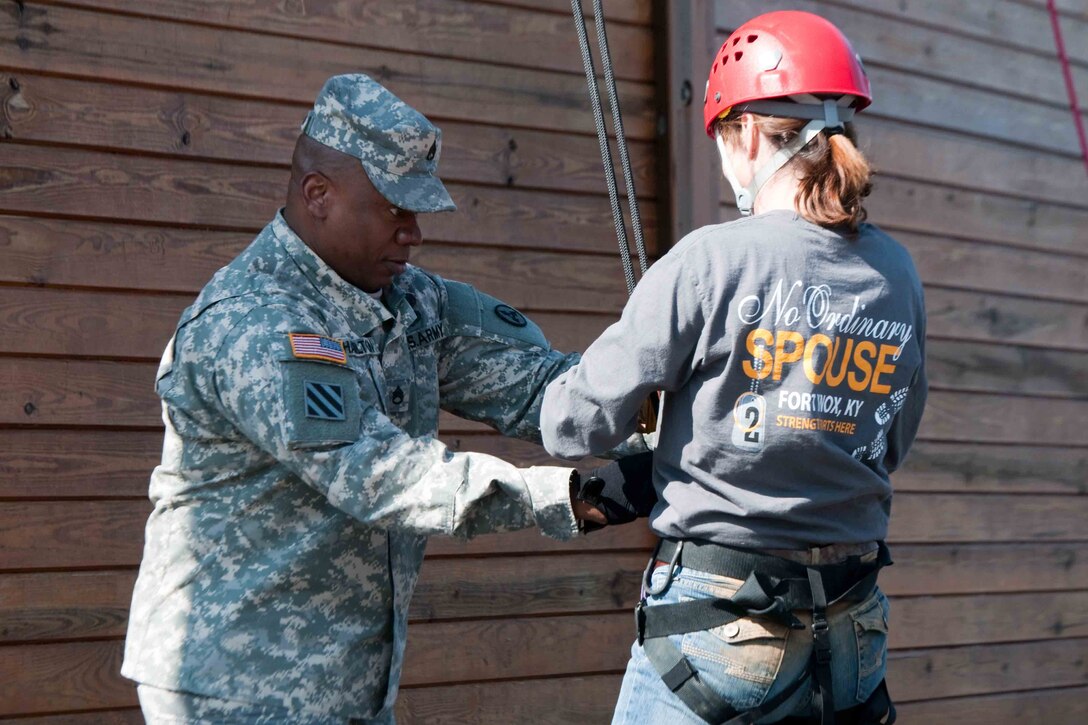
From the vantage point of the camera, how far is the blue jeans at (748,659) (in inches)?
87.2

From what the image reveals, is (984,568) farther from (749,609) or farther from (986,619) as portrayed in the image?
(749,609)

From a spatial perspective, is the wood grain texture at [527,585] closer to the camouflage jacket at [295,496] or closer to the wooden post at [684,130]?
the wooden post at [684,130]

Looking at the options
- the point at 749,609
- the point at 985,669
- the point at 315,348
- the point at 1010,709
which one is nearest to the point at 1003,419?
the point at 985,669

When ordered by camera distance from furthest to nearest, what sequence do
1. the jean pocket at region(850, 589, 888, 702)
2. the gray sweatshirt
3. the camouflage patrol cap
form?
the camouflage patrol cap
the jean pocket at region(850, 589, 888, 702)
the gray sweatshirt

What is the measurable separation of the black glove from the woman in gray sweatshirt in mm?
71

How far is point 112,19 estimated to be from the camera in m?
3.73

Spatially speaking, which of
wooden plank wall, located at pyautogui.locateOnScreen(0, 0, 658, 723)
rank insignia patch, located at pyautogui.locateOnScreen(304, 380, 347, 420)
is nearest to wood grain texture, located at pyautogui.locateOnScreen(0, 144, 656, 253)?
wooden plank wall, located at pyautogui.locateOnScreen(0, 0, 658, 723)

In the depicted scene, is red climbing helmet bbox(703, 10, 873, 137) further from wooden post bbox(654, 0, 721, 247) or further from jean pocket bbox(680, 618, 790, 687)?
wooden post bbox(654, 0, 721, 247)

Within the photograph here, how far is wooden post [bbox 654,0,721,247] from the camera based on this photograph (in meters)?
4.64

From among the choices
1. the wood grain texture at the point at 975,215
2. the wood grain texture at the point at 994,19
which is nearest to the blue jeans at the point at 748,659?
the wood grain texture at the point at 975,215

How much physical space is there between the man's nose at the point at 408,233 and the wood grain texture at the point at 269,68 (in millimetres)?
1478

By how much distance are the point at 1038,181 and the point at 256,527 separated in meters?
4.75

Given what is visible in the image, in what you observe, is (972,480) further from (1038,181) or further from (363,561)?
(363,561)

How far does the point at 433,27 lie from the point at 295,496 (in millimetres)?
2256
